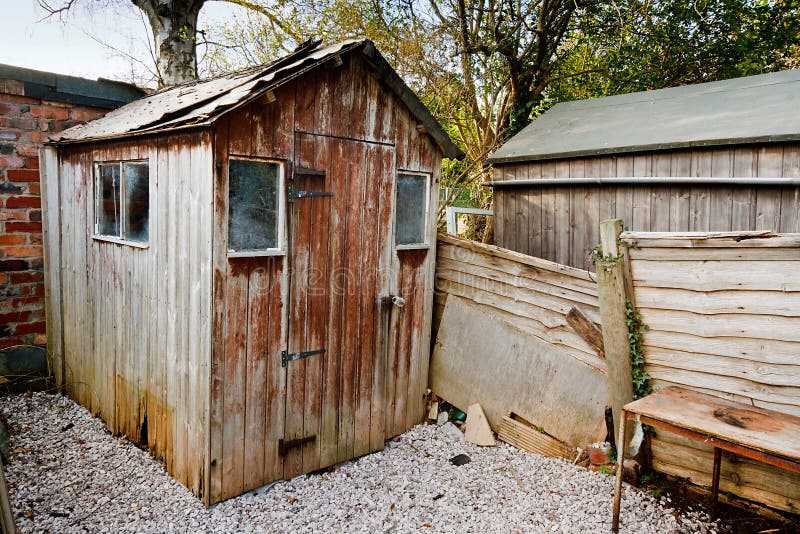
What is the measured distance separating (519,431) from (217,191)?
3.29m

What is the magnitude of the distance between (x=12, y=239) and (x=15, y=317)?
0.83 metres

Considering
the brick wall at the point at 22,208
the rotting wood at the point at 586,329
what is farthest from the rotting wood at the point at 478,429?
the brick wall at the point at 22,208

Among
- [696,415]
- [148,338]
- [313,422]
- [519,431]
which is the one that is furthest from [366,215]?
[696,415]

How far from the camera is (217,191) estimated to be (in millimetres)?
3578

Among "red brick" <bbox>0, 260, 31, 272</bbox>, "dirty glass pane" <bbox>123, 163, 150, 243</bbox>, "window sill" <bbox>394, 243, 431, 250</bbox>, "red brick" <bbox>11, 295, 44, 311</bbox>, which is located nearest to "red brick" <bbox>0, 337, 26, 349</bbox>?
"red brick" <bbox>11, 295, 44, 311</bbox>

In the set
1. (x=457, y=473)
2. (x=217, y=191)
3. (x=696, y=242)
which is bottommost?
(x=457, y=473)

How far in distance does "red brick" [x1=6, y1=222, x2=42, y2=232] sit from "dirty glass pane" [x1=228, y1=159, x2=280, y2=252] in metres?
3.31

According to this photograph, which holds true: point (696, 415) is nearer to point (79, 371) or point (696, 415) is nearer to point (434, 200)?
point (434, 200)

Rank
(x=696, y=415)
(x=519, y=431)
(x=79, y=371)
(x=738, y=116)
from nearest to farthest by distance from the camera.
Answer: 1. (x=696, y=415)
2. (x=519, y=431)
3. (x=738, y=116)
4. (x=79, y=371)

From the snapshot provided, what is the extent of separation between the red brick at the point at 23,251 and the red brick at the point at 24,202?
434 mm

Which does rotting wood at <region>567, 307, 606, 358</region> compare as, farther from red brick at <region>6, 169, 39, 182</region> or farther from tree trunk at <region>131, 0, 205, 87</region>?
tree trunk at <region>131, 0, 205, 87</region>

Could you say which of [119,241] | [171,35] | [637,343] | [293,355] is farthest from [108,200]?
[171,35]

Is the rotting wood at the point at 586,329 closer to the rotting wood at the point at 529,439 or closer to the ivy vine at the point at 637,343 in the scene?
the ivy vine at the point at 637,343

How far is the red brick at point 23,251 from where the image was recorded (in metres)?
5.45
